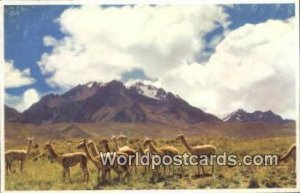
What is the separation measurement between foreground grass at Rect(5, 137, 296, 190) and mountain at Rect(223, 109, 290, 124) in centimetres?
7

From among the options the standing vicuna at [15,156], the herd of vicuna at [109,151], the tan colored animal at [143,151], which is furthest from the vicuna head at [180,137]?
the standing vicuna at [15,156]

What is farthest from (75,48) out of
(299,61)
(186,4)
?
(299,61)

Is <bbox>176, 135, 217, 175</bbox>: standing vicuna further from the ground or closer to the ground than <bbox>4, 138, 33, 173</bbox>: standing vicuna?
further from the ground

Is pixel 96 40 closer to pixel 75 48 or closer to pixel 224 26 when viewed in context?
pixel 75 48

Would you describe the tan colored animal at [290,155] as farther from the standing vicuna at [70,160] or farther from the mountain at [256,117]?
the standing vicuna at [70,160]

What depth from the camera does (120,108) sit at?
7.21ft

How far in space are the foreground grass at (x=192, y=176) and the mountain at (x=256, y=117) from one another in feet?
0.22

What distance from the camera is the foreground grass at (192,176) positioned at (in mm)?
2150

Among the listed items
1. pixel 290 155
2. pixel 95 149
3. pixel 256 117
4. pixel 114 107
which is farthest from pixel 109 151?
pixel 290 155

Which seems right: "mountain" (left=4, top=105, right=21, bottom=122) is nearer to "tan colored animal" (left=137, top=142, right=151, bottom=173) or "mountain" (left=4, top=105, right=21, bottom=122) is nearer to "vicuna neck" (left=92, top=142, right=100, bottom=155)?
"vicuna neck" (left=92, top=142, right=100, bottom=155)

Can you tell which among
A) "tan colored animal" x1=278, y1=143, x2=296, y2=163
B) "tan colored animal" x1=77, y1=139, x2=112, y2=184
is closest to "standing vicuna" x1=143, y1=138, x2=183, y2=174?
"tan colored animal" x1=77, y1=139, x2=112, y2=184

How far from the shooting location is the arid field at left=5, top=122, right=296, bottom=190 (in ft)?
7.06

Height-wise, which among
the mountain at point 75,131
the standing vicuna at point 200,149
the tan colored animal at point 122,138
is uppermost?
the mountain at point 75,131

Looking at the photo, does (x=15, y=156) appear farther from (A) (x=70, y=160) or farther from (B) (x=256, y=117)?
(B) (x=256, y=117)
